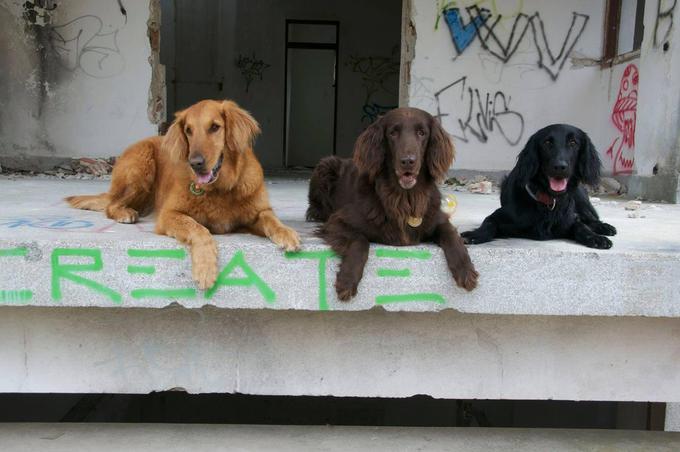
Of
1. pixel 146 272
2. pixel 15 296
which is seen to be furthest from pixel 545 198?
pixel 15 296

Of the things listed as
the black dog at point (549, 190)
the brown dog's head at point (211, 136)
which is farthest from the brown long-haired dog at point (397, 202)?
the brown dog's head at point (211, 136)

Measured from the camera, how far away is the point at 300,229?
399cm

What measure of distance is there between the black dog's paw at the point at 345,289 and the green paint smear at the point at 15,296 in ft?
5.39

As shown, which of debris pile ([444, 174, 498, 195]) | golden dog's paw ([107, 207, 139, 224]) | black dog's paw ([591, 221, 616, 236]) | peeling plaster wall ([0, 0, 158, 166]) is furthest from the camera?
peeling plaster wall ([0, 0, 158, 166])

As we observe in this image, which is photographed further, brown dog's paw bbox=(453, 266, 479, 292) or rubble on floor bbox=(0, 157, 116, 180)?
rubble on floor bbox=(0, 157, 116, 180)

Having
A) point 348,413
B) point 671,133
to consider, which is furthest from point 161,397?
point 671,133

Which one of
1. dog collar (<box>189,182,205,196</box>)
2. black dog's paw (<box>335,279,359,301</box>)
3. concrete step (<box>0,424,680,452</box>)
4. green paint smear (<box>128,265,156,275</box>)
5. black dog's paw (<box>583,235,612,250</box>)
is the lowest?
concrete step (<box>0,424,680,452</box>)

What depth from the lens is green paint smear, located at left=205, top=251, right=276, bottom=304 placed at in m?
3.26

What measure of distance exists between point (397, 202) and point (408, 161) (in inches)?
10.7

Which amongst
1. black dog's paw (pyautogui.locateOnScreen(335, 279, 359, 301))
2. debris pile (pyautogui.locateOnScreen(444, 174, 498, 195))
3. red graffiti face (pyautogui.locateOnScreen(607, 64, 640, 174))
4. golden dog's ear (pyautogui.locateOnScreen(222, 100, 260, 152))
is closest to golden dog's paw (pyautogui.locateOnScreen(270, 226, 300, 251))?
black dog's paw (pyautogui.locateOnScreen(335, 279, 359, 301))

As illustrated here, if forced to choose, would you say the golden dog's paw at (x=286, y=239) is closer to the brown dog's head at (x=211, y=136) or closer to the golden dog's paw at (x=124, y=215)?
the brown dog's head at (x=211, y=136)

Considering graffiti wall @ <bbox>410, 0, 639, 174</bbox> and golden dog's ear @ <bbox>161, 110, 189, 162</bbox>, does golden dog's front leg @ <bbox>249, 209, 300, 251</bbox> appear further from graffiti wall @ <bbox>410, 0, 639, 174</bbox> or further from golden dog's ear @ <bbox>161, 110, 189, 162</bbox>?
graffiti wall @ <bbox>410, 0, 639, 174</bbox>

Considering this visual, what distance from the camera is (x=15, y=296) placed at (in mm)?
3254

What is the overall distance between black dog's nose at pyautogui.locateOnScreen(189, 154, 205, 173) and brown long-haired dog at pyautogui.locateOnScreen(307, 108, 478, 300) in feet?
2.55
